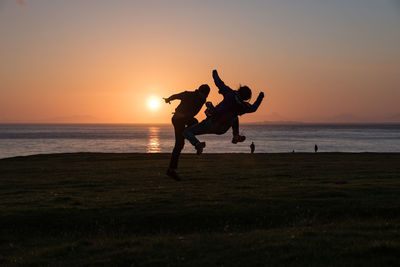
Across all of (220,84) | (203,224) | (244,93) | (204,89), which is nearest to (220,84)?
(220,84)

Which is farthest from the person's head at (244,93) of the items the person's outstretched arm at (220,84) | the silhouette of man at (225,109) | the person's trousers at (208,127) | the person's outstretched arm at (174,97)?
the person's outstretched arm at (174,97)

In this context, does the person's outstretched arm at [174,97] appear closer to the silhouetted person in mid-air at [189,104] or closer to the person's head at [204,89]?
the silhouetted person in mid-air at [189,104]

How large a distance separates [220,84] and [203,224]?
4195 mm

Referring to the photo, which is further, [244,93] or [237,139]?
[237,139]

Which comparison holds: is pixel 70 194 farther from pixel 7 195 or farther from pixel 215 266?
pixel 215 266

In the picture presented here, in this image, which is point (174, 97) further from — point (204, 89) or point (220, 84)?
point (220, 84)

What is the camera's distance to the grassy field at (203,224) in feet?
29.5

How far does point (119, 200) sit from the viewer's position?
1584cm

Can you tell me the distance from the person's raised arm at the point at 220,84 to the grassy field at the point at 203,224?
12.7 feet

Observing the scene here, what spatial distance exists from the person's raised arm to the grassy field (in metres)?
3.86

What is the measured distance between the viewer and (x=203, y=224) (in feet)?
42.0

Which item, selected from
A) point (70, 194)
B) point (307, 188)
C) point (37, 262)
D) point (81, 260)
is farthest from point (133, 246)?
point (307, 188)

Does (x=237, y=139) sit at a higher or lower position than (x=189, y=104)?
lower

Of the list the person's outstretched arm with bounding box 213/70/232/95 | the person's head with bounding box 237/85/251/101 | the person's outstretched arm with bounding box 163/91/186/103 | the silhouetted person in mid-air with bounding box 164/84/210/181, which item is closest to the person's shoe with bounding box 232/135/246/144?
the person's head with bounding box 237/85/251/101
